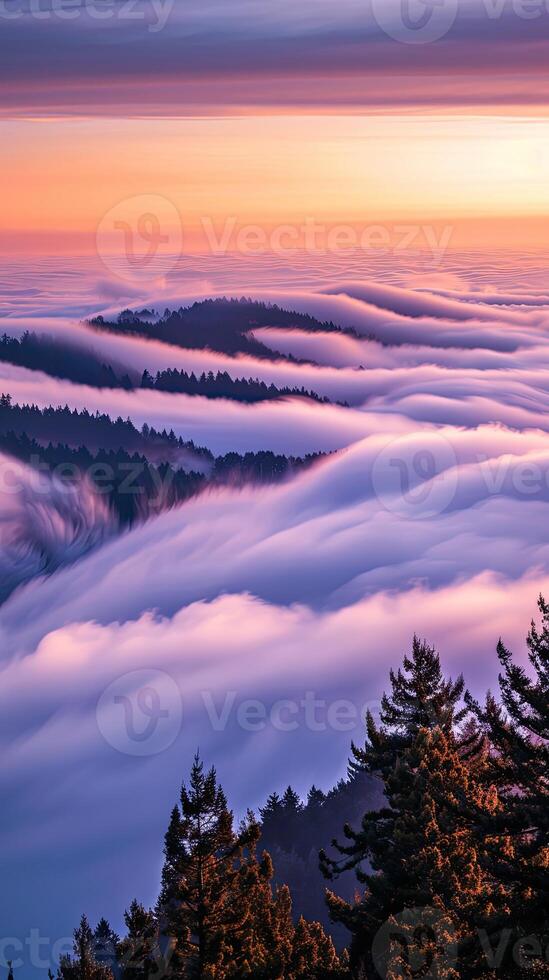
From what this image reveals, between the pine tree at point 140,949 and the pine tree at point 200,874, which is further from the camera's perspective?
the pine tree at point 140,949

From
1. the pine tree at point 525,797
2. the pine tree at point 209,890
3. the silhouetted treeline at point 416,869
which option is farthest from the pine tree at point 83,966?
the pine tree at point 525,797

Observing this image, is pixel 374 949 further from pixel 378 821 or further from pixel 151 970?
pixel 151 970

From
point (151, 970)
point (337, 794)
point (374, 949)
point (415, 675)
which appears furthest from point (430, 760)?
point (337, 794)

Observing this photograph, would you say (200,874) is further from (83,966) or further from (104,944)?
(104,944)

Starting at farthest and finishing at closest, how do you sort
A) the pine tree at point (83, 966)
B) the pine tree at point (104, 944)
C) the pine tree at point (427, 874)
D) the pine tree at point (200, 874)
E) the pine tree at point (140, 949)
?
1. the pine tree at point (104, 944)
2. the pine tree at point (83, 966)
3. the pine tree at point (140, 949)
4. the pine tree at point (200, 874)
5. the pine tree at point (427, 874)

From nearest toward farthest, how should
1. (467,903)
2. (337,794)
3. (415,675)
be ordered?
(467,903)
(415,675)
(337,794)

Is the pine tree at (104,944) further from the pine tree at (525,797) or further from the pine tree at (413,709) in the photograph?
the pine tree at (525,797)

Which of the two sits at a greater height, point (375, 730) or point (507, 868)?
point (375, 730)
